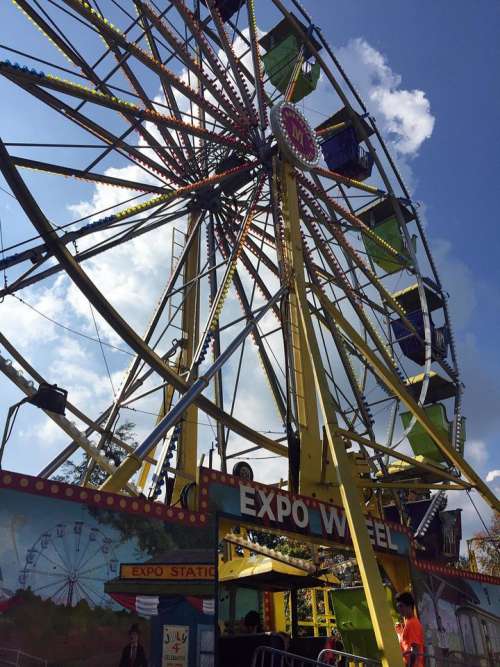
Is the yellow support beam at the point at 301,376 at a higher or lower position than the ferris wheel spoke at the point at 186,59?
lower

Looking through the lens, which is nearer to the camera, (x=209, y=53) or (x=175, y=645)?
(x=175, y=645)

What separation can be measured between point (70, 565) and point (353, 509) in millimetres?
4454

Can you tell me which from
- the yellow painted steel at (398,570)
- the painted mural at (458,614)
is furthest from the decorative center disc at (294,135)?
the painted mural at (458,614)

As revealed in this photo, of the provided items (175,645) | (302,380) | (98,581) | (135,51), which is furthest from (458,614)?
(135,51)

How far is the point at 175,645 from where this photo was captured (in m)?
6.79

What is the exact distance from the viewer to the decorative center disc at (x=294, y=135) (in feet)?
47.4

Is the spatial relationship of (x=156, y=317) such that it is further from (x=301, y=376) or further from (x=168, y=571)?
(x=168, y=571)

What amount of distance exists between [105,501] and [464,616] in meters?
8.29

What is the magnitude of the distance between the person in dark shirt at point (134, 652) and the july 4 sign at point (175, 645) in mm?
259

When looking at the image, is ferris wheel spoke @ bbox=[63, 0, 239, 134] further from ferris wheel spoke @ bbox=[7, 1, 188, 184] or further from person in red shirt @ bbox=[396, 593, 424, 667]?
person in red shirt @ bbox=[396, 593, 424, 667]

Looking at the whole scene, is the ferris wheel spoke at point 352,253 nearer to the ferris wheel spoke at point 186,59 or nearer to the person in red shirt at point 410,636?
the ferris wheel spoke at point 186,59

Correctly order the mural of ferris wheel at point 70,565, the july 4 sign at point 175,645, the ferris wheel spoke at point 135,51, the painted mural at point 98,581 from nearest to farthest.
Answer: the painted mural at point 98,581 < the mural of ferris wheel at point 70,565 < the july 4 sign at point 175,645 < the ferris wheel spoke at point 135,51

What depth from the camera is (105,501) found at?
6.87 metres

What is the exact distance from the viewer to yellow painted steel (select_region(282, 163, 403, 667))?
8.06 meters
